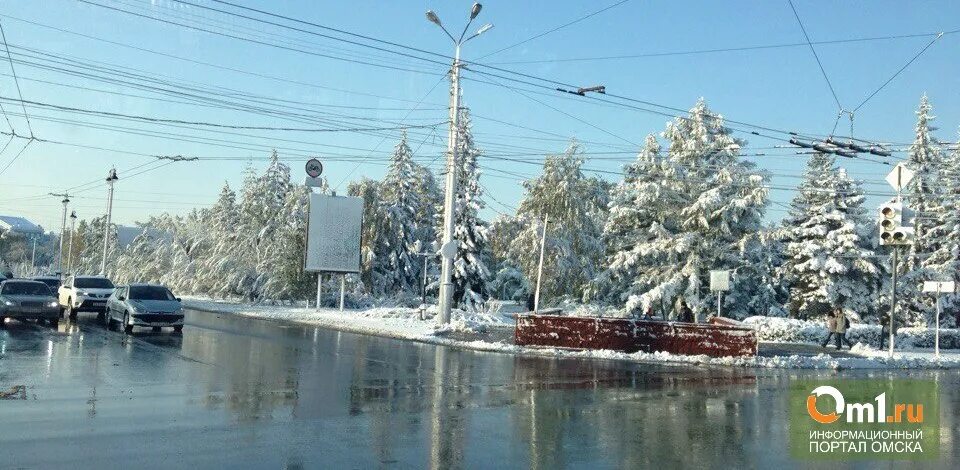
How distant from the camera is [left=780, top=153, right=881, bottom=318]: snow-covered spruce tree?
44.3m

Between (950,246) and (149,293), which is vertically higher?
(950,246)

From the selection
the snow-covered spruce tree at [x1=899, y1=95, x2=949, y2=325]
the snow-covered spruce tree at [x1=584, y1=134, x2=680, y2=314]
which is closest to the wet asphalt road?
the snow-covered spruce tree at [x1=584, y1=134, x2=680, y2=314]

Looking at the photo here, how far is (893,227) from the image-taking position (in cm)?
2120

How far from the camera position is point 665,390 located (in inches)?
605

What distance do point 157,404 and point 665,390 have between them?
9.16 m

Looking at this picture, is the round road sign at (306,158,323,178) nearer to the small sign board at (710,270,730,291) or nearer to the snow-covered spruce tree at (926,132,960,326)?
the small sign board at (710,270,730,291)

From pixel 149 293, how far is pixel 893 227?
22.8m

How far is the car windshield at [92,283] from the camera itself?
32.1 metres

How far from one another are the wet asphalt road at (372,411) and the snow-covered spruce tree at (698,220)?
21.7 metres

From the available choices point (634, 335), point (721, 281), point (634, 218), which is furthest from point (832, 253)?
point (634, 335)

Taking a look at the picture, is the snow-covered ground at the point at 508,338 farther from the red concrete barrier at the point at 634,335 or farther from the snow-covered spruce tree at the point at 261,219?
the snow-covered spruce tree at the point at 261,219

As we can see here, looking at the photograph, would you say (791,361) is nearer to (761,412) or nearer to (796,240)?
(761,412)

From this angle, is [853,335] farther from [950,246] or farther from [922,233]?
[922,233]

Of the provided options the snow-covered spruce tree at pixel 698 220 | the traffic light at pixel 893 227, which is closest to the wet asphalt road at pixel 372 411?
the traffic light at pixel 893 227
